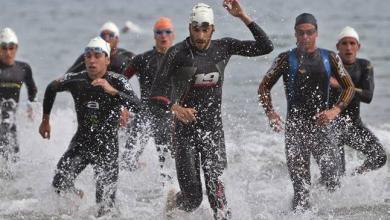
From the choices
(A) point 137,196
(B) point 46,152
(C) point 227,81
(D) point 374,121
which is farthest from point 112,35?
(C) point 227,81

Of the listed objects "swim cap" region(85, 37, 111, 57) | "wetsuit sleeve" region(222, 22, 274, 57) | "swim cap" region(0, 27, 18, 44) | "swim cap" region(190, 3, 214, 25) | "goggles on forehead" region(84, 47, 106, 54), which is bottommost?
"wetsuit sleeve" region(222, 22, 274, 57)

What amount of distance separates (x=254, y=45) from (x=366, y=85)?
292 cm

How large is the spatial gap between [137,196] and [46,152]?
10.6 ft

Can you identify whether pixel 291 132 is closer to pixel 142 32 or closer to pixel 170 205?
pixel 170 205

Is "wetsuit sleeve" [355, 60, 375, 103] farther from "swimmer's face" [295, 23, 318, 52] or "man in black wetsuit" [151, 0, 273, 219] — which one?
"man in black wetsuit" [151, 0, 273, 219]

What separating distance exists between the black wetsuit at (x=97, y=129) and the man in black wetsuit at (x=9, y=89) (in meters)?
4.02

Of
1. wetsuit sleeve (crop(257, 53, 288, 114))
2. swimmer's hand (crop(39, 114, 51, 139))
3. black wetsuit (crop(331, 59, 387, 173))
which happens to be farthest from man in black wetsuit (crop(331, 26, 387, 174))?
swimmer's hand (crop(39, 114, 51, 139))

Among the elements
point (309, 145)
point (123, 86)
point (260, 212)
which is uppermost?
point (123, 86)

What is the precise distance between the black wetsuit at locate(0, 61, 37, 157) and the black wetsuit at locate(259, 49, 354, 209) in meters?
5.41

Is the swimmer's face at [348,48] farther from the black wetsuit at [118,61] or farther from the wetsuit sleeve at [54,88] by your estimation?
the wetsuit sleeve at [54,88]

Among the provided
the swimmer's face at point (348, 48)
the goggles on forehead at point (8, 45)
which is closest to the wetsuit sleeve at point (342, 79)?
the swimmer's face at point (348, 48)

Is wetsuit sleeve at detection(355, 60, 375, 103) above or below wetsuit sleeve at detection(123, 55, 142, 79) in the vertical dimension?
below

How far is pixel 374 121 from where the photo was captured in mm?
18969

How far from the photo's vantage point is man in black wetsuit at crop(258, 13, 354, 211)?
10.7m
